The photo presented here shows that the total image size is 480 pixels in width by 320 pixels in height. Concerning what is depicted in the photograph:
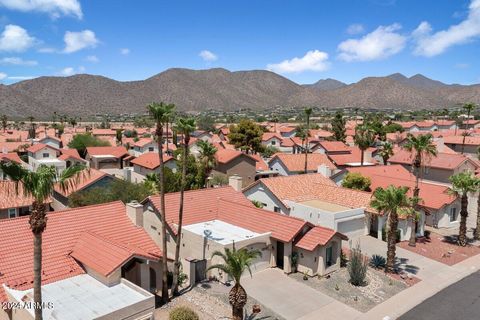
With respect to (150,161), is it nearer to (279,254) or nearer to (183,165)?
(279,254)

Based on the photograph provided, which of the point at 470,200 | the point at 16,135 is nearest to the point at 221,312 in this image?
the point at 470,200

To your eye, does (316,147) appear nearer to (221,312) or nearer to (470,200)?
(470,200)

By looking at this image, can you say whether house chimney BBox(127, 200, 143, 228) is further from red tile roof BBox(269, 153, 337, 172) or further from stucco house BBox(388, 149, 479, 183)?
stucco house BBox(388, 149, 479, 183)

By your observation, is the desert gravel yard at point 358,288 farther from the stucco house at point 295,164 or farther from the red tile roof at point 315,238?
the stucco house at point 295,164

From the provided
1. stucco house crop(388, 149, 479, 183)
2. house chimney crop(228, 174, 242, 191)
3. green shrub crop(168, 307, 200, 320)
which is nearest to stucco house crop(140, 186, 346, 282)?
house chimney crop(228, 174, 242, 191)

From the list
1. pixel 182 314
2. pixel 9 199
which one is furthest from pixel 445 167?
pixel 9 199

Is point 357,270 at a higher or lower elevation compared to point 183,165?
lower
